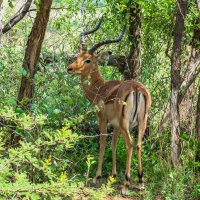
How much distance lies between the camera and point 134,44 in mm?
9586

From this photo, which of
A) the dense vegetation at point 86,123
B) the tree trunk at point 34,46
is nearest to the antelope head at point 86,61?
the dense vegetation at point 86,123

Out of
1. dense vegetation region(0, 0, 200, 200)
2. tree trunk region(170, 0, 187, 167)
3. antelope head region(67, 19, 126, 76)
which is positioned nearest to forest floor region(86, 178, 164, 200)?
dense vegetation region(0, 0, 200, 200)

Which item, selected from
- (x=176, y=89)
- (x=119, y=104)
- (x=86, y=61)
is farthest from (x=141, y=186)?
(x=86, y=61)

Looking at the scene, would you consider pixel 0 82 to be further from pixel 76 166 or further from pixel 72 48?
pixel 72 48

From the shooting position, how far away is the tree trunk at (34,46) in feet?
22.9

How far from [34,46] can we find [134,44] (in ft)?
9.54

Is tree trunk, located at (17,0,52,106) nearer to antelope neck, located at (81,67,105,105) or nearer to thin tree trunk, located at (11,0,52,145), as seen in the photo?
thin tree trunk, located at (11,0,52,145)

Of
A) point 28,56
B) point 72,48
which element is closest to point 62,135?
point 28,56

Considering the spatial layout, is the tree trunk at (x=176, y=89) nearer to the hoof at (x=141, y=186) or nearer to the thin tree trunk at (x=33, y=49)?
the hoof at (x=141, y=186)

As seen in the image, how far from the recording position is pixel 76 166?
7.81m

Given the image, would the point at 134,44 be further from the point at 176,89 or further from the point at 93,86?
the point at 176,89

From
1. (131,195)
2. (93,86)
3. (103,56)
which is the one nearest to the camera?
(131,195)

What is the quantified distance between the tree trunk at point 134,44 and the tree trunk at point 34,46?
273 cm

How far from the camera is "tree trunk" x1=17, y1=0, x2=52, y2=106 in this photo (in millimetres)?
6973
